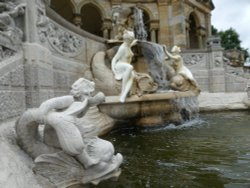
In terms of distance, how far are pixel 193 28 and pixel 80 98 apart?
22.0m

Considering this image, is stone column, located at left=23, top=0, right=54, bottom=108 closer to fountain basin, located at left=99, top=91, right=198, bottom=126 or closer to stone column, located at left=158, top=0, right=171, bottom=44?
fountain basin, located at left=99, top=91, right=198, bottom=126

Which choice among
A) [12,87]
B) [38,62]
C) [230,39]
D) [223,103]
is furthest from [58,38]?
[230,39]

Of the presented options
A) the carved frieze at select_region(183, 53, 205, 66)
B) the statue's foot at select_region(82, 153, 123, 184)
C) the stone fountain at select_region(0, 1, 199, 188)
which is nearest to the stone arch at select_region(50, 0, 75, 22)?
the carved frieze at select_region(183, 53, 205, 66)

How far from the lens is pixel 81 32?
7832mm

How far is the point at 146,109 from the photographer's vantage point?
22.4 ft

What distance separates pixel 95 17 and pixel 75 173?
65.8 feet

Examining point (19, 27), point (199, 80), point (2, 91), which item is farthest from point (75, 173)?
point (199, 80)

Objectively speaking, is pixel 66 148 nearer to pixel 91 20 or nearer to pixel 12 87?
pixel 12 87

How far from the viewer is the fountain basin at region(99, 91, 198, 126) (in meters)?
6.46

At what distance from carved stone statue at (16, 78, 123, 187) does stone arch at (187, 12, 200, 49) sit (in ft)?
64.5

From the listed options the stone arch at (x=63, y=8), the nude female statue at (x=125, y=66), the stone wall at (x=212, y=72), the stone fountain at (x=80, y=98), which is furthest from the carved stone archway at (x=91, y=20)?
the nude female statue at (x=125, y=66)

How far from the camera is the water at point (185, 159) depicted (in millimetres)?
2855

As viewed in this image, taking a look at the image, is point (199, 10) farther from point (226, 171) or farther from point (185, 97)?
point (226, 171)

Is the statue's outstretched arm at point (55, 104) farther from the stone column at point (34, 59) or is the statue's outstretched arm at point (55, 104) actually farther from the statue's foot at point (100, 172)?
the stone column at point (34, 59)
